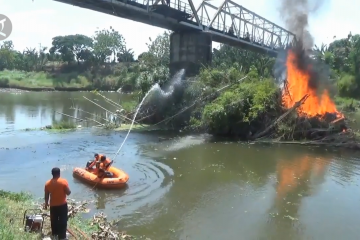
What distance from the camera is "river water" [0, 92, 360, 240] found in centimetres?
1154

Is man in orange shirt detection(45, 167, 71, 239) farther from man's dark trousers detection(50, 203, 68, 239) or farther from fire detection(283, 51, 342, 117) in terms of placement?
fire detection(283, 51, 342, 117)

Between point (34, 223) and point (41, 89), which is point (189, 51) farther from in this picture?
point (41, 89)

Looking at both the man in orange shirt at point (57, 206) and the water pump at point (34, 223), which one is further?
the man in orange shirt at point (57, 206)

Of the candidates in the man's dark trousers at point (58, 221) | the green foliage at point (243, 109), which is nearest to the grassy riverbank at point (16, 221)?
the man's dark trousers at point (58, 221)

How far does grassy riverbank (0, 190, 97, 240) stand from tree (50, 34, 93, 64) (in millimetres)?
96948

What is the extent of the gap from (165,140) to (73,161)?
7.87m

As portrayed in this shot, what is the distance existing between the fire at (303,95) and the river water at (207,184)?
3.63 m

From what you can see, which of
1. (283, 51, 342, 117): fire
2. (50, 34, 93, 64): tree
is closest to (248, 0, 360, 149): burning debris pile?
(283, 51, 342, 117): fire

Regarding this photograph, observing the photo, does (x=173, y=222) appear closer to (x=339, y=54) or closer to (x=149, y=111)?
(x=149, y=111)

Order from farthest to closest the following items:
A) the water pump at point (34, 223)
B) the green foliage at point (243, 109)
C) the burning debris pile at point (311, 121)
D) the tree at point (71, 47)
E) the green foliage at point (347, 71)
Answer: the tree at point (71, 47) → the green foliage at point (347, 71) → the green foliage at point (243, 109) → the burning debris pile at point (311, 121) → the water pump at point (34, 223)

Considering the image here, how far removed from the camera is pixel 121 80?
3529 inches

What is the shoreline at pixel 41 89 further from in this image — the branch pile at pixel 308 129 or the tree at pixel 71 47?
the branch pile at pixel 308 129

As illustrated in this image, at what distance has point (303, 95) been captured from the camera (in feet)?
89.2

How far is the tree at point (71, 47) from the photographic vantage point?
340ft
